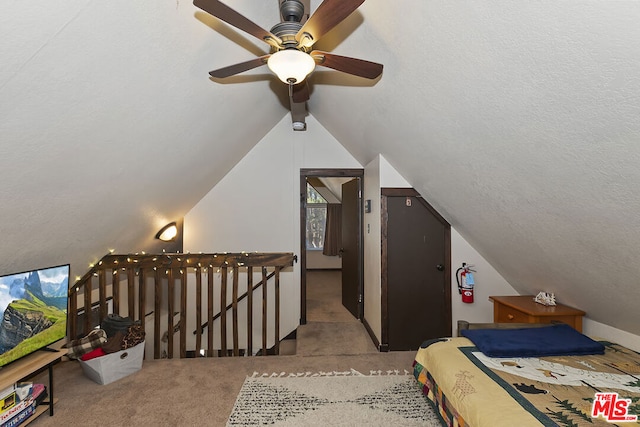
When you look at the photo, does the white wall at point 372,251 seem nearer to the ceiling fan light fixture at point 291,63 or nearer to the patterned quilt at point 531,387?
the patterned quilt at point 531,387

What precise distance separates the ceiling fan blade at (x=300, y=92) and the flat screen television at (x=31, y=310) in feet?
7.62

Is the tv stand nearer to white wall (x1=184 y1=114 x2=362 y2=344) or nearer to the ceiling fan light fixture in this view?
white wall (x1=184 y1=114 x2=362 y2=344)

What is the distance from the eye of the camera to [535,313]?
2.54 m

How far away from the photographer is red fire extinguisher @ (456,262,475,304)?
3.36m

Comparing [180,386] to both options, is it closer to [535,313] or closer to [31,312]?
[31,312]

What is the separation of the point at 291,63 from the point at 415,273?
2.72 meters

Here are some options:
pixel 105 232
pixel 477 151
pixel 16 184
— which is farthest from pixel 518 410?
pixel 105 232

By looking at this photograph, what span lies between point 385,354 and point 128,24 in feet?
11.2

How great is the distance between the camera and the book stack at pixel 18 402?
75.6 inches

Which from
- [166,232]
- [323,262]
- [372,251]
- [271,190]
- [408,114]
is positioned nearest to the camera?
[408,114]

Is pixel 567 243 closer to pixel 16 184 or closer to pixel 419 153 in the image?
pixel 419 153

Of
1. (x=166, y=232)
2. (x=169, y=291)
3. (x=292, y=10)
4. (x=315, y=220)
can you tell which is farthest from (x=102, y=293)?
(x=315, y=220)

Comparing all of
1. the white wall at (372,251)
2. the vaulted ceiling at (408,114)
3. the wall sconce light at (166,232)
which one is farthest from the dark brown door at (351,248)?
the wall sconce light at (166,232)

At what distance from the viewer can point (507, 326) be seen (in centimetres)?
243
